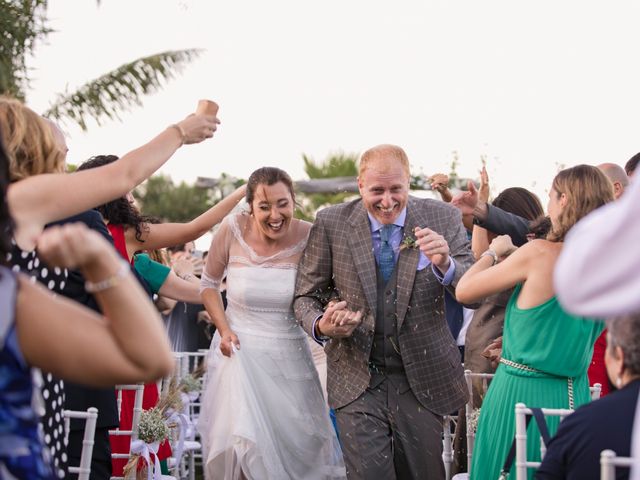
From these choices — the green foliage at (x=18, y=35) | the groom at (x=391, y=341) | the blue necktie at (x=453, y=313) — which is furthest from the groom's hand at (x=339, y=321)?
the green foliage at (x=18, y=35)

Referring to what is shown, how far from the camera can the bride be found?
19.1 feet

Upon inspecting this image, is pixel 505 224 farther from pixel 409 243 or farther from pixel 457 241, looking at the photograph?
pixel 409 243

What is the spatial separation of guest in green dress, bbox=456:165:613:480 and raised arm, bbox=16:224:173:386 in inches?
99.7

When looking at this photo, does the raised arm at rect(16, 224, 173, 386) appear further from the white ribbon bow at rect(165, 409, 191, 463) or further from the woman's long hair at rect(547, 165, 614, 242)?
the white ribbon bow at rect(165, 409, 191, 463)

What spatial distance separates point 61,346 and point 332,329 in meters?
3.15

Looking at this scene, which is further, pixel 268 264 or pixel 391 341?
pixel 268 264

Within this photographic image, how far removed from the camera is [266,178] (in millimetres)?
5977

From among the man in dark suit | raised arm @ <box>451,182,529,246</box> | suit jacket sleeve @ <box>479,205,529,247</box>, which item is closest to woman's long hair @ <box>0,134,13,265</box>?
the man in dark suit

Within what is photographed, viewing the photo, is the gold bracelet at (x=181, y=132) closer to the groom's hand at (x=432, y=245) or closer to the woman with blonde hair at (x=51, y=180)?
the woman with blonde hair at (x=51, y=180)

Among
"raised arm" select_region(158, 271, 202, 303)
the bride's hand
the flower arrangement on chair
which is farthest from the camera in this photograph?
"raised arm" select_region(158, 271, 202, 303)

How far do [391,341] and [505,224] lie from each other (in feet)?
3.34

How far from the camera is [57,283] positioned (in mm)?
3719

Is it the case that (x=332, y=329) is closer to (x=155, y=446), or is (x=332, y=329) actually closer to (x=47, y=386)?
(x=155, y=446)

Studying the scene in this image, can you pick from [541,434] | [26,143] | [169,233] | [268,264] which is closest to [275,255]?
[268,264]
